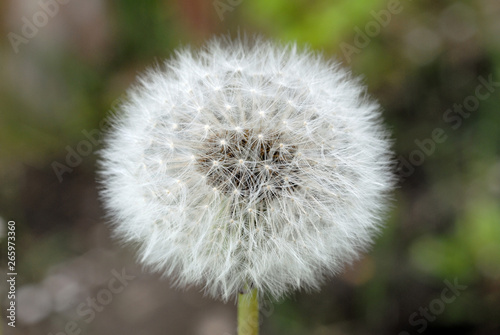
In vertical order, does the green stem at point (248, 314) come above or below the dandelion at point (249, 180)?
below

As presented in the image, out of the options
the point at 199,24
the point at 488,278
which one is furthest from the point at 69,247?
the point at 488,278

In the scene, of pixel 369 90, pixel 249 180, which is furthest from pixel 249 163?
pixel 369 90

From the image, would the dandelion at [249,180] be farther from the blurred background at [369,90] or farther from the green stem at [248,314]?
the blurred background at [369,90]

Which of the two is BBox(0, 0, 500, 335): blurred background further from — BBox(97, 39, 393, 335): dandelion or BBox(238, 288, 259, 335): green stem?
BBox(238, 288, 259, 335): green stem

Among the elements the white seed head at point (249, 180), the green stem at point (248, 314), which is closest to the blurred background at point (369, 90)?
the white seed head at point (249, 180)

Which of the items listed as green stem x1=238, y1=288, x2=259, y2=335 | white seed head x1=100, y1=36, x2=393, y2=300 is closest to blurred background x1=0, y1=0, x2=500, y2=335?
white seed head x1=100, y1=36, x2=393, y2=300

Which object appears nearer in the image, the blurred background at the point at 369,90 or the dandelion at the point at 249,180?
the dandelion at the point at 249,180
